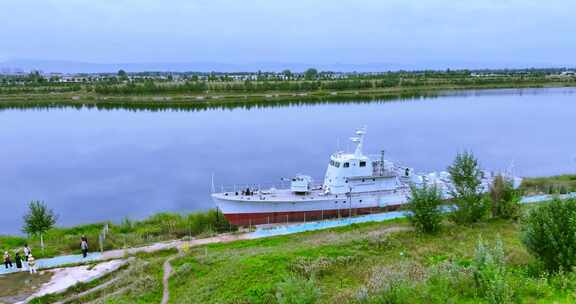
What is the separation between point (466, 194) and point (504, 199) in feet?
9.16

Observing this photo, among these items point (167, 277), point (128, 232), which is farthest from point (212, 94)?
point (167, 277)

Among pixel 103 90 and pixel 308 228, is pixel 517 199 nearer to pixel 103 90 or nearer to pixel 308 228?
pixel 308 228

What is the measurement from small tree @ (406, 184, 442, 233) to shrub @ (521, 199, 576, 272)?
7096mm

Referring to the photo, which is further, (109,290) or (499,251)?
(109,290)

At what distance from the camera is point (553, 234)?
12664 mm

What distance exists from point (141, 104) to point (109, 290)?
8796 cm

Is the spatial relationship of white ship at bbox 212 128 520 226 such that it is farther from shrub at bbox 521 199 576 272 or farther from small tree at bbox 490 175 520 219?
shrub at bbox 521 199 576 272

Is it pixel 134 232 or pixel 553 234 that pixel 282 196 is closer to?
pixel 134 232

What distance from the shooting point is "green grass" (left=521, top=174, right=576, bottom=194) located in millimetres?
31905

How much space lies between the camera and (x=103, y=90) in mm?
113500

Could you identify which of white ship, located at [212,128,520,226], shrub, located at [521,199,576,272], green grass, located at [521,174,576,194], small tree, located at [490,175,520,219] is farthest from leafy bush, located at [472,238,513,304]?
green grass, located at [521,174,576,194]

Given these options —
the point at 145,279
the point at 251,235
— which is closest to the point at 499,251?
the point at 145,279

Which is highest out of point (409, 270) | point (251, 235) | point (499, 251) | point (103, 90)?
point (103, 90)

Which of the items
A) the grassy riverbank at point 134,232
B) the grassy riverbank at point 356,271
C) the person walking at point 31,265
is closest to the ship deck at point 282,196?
the grassy riverbank at point 134,232
